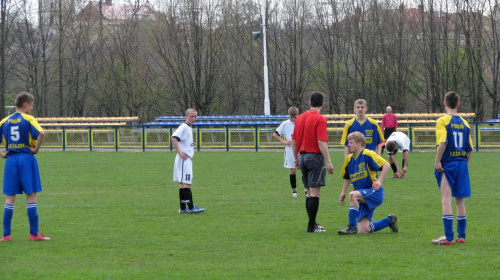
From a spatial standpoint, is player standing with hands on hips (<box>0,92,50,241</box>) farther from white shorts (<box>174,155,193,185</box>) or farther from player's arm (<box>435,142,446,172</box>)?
player's arm (<box>435,142,446,172</box>)

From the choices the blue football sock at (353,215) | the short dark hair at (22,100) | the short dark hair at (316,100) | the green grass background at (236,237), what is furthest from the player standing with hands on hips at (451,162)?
the short dark hair at (22,100)

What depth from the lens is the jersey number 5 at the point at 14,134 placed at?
25.9 ft

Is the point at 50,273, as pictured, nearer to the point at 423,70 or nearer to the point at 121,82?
the point at 423,70

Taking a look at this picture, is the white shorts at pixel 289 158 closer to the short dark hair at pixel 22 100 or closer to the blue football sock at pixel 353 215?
the blue football sock at pixel 353 215

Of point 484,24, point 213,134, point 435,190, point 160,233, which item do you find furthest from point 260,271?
point 484,24

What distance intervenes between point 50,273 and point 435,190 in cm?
939

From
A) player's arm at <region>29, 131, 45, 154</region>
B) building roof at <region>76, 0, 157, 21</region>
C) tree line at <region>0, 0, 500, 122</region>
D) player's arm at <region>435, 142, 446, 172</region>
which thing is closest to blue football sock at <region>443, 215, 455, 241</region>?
player's arm at <region>435, 142, 446, 172</region>

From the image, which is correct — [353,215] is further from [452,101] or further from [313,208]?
[452,101]

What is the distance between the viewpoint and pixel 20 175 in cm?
795

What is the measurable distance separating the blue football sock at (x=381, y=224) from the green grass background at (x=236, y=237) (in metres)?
0.09

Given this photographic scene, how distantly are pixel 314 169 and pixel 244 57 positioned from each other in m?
38.1

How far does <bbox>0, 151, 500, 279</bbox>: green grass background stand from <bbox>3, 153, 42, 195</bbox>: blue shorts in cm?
66

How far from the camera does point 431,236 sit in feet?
26.5

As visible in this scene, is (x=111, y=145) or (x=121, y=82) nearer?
(x=111, y=145)
